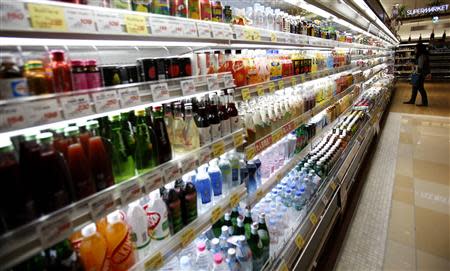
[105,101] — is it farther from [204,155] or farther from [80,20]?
[204,155]

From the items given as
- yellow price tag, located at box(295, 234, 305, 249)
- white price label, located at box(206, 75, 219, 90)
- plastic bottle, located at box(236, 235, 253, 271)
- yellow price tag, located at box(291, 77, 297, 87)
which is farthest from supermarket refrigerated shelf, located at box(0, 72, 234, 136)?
yellow price tag, located at box(295, 234, 305, 249)

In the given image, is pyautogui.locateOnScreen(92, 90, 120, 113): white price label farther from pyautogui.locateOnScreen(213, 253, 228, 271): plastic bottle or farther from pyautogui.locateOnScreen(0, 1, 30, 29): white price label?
pyautogui.locateOnScreen(213, 253, 228, 271): plastic bottle

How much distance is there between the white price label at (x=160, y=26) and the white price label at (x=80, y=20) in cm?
24

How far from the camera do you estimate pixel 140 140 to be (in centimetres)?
114

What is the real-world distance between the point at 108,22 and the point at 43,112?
0.36 meters

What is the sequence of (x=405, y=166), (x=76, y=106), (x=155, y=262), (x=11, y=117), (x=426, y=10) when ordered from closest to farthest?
(x=11, y=117) < (x=76, y=106) < (x=155, y=262) < (x=405, y=166) < (x=426, y=10)

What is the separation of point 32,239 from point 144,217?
46 cm

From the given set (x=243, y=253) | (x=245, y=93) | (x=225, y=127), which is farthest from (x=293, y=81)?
(x=243, y=253)

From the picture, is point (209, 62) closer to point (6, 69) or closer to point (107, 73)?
point (107, 73)

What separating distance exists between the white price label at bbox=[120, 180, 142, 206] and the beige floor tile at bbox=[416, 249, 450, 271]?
250cm

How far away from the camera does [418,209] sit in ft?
10.4

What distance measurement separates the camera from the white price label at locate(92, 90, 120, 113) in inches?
33.0

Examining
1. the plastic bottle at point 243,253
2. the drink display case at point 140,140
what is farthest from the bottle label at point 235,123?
the plastic bottle at point 243,253

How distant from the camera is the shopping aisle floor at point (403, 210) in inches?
95.7
